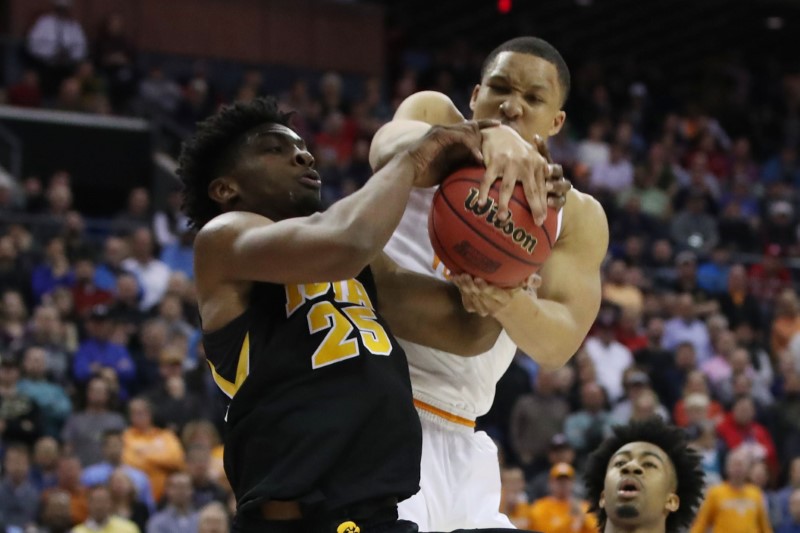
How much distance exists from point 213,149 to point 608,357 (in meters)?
8.67

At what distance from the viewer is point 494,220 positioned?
146 inches

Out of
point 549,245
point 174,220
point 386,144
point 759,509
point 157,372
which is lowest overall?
point 759,509

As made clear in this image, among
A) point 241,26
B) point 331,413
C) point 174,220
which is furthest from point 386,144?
point 241,26

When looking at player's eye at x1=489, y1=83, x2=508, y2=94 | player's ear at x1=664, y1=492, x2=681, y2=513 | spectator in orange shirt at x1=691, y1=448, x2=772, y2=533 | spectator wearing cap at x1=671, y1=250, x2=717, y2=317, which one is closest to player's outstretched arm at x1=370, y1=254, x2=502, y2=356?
player's eye at x1=489, y1=83, x2=508, y2=94

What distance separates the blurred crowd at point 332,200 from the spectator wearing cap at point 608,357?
23mm

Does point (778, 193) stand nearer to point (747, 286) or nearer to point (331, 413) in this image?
point (747, 286)

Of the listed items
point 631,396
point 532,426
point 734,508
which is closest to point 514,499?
point 532,426

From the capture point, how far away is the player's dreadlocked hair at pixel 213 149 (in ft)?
12.9

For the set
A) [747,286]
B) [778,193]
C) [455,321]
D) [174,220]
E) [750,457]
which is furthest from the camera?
[778,193]

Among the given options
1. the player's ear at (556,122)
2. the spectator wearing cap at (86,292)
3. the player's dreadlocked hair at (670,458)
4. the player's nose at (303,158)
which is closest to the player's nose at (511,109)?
the player's ear at (556,122)

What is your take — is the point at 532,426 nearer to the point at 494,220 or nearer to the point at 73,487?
the point at 73,487

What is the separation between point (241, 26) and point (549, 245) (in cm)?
1411

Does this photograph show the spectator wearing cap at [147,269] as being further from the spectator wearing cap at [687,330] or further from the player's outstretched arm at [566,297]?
the player's outstretched arm at [566,297]

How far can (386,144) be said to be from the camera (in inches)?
160
